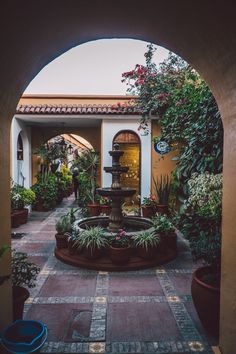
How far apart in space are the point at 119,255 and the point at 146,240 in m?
0.68

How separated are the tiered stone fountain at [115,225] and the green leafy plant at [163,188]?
2649 millimetres

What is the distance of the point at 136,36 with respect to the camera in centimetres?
285

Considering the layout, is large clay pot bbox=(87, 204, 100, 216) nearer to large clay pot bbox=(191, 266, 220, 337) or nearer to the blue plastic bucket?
large clay pot bbox=(191, 266, 220, 337)

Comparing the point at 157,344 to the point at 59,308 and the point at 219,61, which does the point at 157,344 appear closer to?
the point at 59,308

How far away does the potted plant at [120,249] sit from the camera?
5.22 m

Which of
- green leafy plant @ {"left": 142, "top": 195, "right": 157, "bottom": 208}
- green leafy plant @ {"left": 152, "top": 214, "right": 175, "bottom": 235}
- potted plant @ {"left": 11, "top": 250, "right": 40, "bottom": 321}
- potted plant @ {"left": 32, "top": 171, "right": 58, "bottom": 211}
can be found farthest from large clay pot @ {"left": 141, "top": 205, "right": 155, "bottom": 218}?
potted plant @ {"left": 11, "top": 250, "right": 40, "bottom": 321}

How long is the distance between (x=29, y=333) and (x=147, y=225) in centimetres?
487

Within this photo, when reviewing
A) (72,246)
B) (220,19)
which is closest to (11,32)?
(220,19)

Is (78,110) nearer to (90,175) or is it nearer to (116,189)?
(90,175)

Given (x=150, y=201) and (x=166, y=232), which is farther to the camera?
(x=150, y=201)

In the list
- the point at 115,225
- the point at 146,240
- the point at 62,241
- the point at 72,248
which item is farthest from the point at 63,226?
the point at 146,240

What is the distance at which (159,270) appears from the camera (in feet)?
17.1

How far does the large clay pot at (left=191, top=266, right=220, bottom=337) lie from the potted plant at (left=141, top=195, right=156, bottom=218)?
6.04 meters

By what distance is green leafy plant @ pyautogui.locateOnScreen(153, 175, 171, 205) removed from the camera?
9.84 metres
